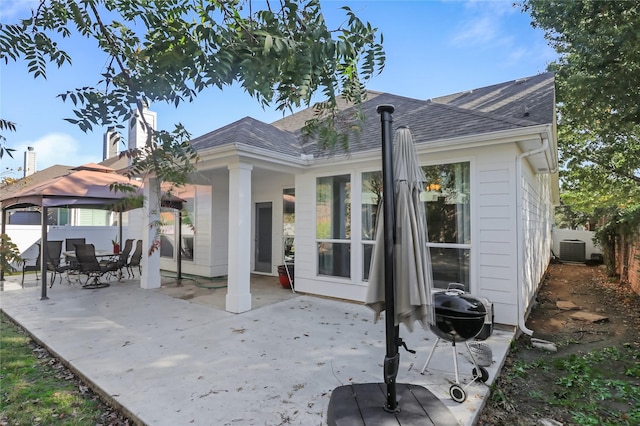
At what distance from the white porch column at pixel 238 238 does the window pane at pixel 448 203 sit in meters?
3.27

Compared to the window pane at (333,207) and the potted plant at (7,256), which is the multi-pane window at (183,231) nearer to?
the window pane at (333,207)

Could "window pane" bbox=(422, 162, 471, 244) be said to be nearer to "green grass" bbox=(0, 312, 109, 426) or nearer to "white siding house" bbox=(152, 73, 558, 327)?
"white siding house" bbox=(152, 73, 558, 327)

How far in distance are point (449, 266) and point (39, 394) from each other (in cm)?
563

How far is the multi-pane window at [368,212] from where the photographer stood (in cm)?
638

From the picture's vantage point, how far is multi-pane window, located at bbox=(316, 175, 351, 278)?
6.75 m

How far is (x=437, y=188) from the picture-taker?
225 inches

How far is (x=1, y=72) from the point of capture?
253 cm

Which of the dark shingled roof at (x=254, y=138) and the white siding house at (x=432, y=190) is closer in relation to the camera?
the white siding house at (x=432, y=190)

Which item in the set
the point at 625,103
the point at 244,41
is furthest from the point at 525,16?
the point at 244,41

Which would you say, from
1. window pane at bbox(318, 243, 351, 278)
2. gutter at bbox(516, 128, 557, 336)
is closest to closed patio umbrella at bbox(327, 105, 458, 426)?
gutter at bbox(516, 128, 557, 336)

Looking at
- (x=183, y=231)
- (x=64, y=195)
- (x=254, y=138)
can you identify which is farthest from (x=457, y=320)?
(x=183, y=231)

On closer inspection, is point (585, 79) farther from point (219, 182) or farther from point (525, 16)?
point (219, 182)

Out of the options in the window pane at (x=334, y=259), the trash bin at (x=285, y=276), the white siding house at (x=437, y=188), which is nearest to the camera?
the white siding house at (x=437, y=188)

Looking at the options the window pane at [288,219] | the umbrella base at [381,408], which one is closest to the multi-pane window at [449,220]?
the umbrella base at [381,408]
